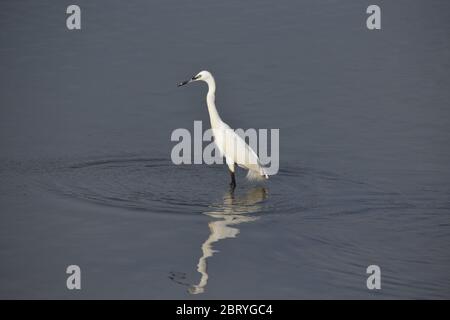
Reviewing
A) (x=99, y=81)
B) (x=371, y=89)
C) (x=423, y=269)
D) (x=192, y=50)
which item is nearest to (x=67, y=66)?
(x=99, y=81)

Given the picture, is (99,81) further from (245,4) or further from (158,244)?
(158,244)

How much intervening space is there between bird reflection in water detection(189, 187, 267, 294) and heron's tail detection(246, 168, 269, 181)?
256 millimetres

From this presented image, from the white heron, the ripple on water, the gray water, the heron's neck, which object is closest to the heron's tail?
the white heron

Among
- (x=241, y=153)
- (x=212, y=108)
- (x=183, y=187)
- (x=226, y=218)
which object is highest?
(x=212, y=108)

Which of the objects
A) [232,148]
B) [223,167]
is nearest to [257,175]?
[232,148]

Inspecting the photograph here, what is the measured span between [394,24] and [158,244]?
11.1m

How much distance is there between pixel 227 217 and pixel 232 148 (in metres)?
2.33

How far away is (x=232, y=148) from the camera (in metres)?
16.2

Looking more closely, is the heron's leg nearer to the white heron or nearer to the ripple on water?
the white heron

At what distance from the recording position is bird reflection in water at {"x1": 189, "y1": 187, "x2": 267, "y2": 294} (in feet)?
40.6

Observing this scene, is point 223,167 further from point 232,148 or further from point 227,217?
point 227,217

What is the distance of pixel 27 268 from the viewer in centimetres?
1227

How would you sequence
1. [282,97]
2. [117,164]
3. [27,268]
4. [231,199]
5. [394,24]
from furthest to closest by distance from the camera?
[394,24], [282,97], [117,164], [231,199], [27,268]

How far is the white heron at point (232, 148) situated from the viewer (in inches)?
634
